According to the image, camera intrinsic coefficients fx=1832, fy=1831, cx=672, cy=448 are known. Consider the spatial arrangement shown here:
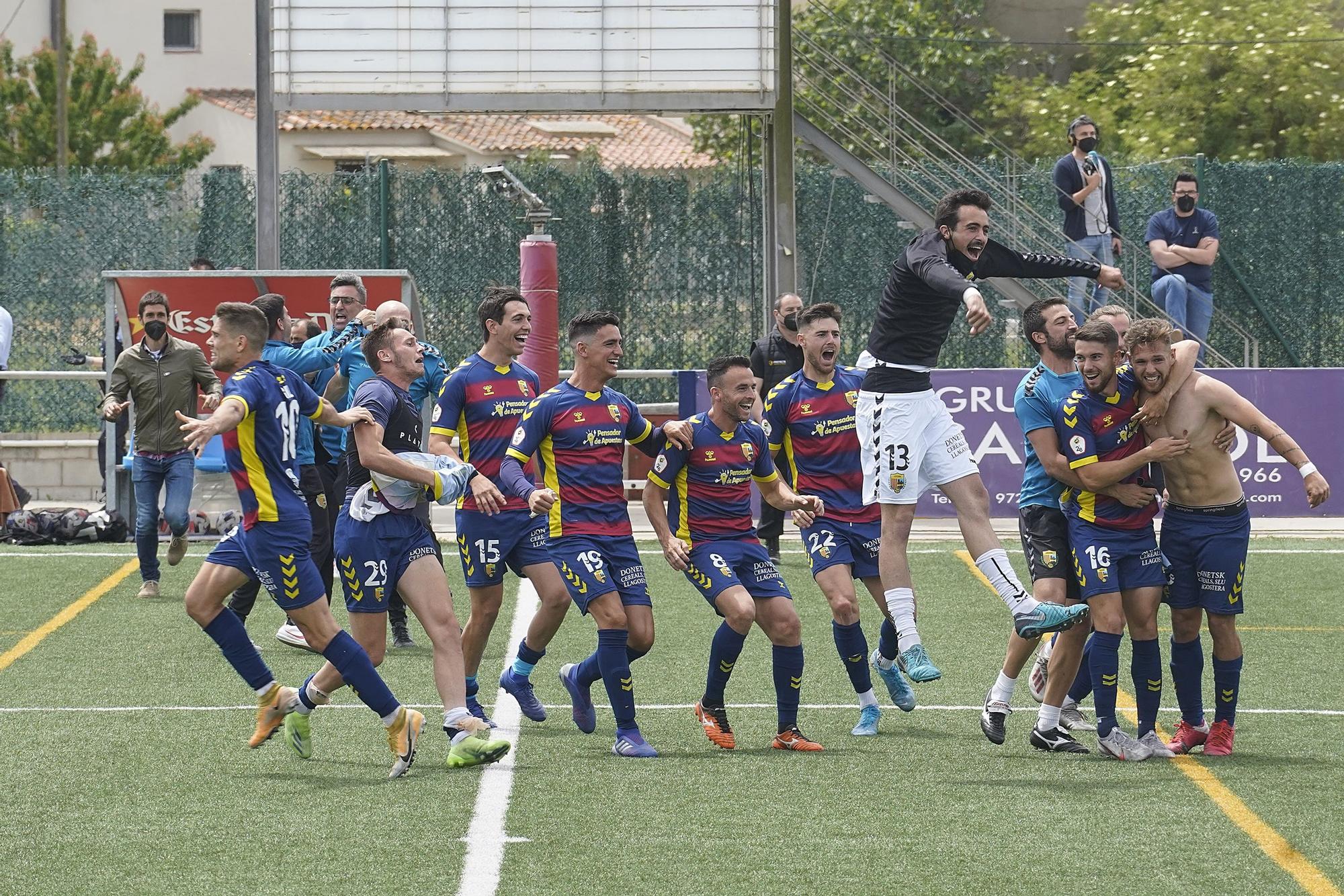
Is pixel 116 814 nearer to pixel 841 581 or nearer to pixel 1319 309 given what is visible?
pixel 841 581

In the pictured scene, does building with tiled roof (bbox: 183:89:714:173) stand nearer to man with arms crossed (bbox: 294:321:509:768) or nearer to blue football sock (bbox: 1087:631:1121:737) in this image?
man with arms crossed (bbox: 294:321:509:768)

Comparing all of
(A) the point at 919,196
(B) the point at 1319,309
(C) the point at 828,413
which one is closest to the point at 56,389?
(A) the point at 919,196

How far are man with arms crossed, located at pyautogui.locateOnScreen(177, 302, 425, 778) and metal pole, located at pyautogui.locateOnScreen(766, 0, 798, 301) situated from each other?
11.4 m

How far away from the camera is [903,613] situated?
29.1 feet

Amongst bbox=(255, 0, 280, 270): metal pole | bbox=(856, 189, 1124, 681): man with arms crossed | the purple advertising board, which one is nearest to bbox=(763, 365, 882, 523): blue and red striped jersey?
bbox=(856, 189, 1124, 681): man with arms crossed

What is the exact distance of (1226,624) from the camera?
851 centimetres

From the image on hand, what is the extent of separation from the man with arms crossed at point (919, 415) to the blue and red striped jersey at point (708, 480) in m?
0.65

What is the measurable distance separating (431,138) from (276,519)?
42.7 meters

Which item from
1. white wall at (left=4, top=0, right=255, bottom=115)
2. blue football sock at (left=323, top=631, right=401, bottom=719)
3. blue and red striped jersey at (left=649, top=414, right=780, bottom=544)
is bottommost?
blue football sock at (left=323, top=631, right=401, bottom=719)

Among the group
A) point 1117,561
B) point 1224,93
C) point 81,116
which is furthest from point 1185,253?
point 81,116

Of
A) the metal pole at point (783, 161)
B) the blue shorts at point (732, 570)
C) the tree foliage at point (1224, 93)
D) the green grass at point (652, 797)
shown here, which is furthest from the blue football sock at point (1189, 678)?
the tree foliage at point (1224, 93)

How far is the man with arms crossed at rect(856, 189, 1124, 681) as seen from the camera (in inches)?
340

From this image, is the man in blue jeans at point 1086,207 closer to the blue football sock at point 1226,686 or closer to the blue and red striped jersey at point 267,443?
the blue football sock at point 1226,686

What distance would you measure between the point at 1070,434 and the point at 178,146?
42396 millimetres
